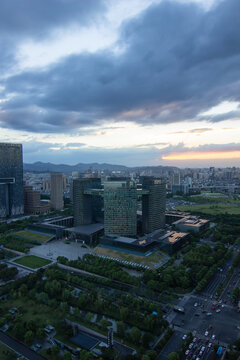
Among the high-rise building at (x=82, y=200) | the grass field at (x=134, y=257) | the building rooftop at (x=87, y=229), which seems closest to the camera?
the grass field at (x=134, y=257)

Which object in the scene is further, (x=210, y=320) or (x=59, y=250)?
(x=59, y=250)

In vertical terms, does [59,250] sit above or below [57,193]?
below

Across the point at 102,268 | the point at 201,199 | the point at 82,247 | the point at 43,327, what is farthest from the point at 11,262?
the point at 201,199

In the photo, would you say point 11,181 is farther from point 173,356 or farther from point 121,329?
point 173,356

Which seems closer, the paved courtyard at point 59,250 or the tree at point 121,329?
the tree at point 121,329

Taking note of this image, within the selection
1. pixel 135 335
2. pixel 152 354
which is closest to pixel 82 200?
pixel 135 335

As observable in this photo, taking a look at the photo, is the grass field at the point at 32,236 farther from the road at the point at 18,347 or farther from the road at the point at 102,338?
the road at the point at 102,338

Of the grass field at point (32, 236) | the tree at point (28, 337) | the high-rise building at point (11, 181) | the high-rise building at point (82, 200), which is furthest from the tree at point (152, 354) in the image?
the high-rise building at point (11, 181)
